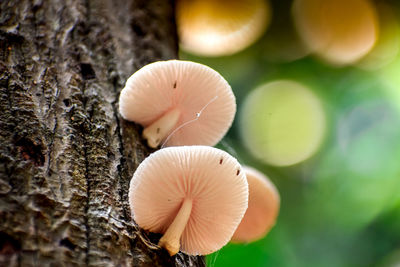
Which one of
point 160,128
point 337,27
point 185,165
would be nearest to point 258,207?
point 160,128

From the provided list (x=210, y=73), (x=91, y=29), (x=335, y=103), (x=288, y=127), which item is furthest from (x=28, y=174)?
(x=288, y=127)

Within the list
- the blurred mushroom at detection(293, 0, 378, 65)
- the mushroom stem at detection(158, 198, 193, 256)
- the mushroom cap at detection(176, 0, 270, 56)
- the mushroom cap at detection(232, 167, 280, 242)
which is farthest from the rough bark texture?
the blurred mushroom at detection(293, 0, 378, 65)

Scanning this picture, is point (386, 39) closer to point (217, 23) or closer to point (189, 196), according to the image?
point (217, 23)

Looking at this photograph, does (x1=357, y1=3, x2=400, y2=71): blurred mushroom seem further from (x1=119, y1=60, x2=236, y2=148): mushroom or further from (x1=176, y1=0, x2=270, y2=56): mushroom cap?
(x1=119, y1=60, x2=236, y2=148): mushroom

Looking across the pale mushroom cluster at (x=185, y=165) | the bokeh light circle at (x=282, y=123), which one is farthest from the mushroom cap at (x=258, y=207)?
the bokeh light circle at (x=282, y=123)

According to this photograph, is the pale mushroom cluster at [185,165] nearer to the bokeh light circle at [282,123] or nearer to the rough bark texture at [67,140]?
the rough bark texture at [67,140]
